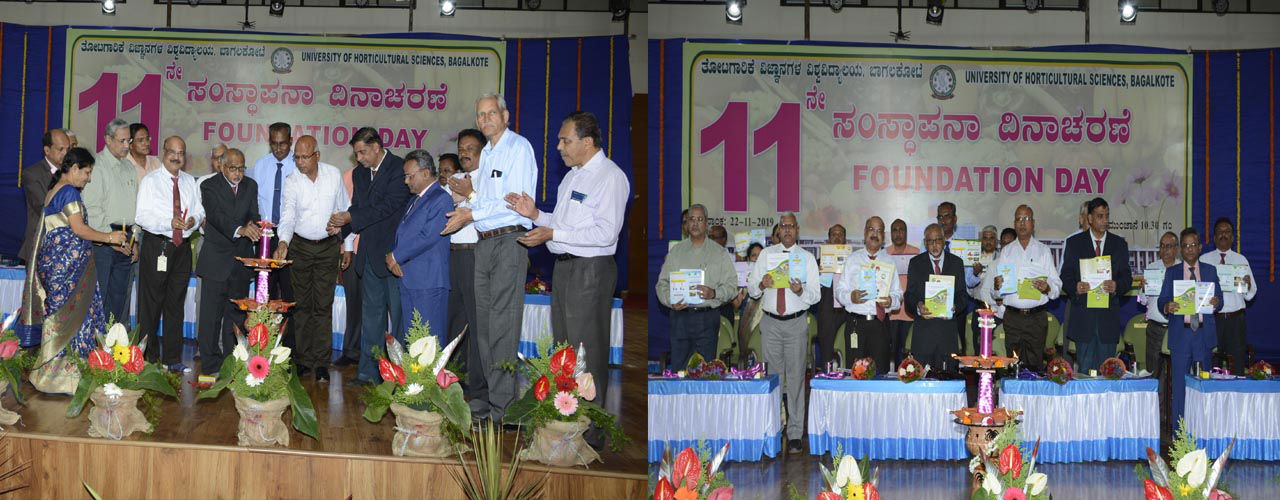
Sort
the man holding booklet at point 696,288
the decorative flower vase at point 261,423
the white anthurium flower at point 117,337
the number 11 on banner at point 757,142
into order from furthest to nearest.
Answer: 1. the number 11 on banner at point 757,142
2. the man holding booklet at point 696,288
3. the white anthurium flower at point 117,337
4. the decorative flower vase at point 261,423

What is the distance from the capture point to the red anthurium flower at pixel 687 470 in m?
2.60

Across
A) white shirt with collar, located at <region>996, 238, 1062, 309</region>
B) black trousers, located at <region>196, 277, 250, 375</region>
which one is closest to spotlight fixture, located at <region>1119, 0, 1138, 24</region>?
white shirt with collar, located at <region>996, 238, 1062, 309</region>

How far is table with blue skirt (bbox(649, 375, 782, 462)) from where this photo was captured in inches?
168

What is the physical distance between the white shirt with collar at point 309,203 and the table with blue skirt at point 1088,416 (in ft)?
9.70

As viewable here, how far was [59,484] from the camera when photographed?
3.33 meters

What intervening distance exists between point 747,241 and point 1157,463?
383 cm

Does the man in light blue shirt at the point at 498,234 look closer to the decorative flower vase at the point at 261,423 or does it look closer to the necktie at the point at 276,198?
the decorative flower vase at the point at 261,423

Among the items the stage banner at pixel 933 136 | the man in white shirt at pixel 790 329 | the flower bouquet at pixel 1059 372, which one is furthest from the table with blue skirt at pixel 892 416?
the stage banner at pixel 933 136

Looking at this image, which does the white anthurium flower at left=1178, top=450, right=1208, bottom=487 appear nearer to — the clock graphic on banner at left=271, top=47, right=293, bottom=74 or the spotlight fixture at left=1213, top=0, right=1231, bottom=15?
the clock graphic on banner at left=271, top=47, right=293, bottom=74

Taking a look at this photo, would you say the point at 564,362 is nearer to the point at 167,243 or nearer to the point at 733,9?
the point at 167,243

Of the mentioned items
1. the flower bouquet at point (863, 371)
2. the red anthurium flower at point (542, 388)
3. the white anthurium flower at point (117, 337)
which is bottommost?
the flower bouquet at point (863, 371)

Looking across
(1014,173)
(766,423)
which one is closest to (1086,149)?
(1014,173)

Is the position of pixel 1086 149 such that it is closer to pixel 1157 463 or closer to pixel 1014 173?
pixel 1014 173

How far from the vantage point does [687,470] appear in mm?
2598
